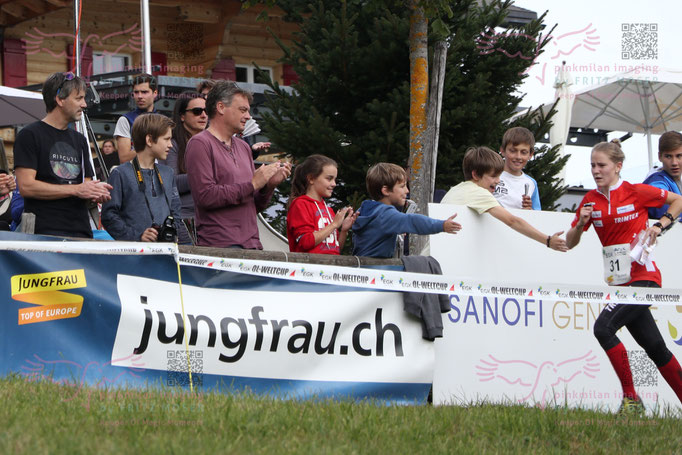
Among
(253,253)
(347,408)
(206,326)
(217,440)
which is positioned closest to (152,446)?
(217,440)

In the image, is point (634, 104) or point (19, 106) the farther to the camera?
point (634, 104)

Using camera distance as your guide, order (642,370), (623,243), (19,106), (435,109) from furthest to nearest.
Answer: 1. (19,106)
2. (435,109)
3. (642,370)
4. (623,243)

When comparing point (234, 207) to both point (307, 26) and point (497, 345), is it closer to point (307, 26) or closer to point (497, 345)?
point (497, 345)

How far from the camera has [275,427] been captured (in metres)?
4.41

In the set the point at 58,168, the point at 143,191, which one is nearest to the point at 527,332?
the point at 143,191

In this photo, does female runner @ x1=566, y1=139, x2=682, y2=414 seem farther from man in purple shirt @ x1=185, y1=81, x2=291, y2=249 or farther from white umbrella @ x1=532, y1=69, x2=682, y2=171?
white umbrella @ x1=532, y1=69, x2=682, y2=171

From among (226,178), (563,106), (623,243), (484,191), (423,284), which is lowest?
(423,284)

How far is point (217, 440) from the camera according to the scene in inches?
159

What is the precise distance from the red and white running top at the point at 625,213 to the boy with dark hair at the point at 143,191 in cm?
301

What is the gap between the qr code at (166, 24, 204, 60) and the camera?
20625 millimetres

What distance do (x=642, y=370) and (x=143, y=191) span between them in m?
4.12

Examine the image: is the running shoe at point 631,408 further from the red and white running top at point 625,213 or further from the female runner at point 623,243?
the red and white running top at point 625,213

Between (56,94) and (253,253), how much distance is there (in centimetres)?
177

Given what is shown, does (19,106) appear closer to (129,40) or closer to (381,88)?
(381,88)
